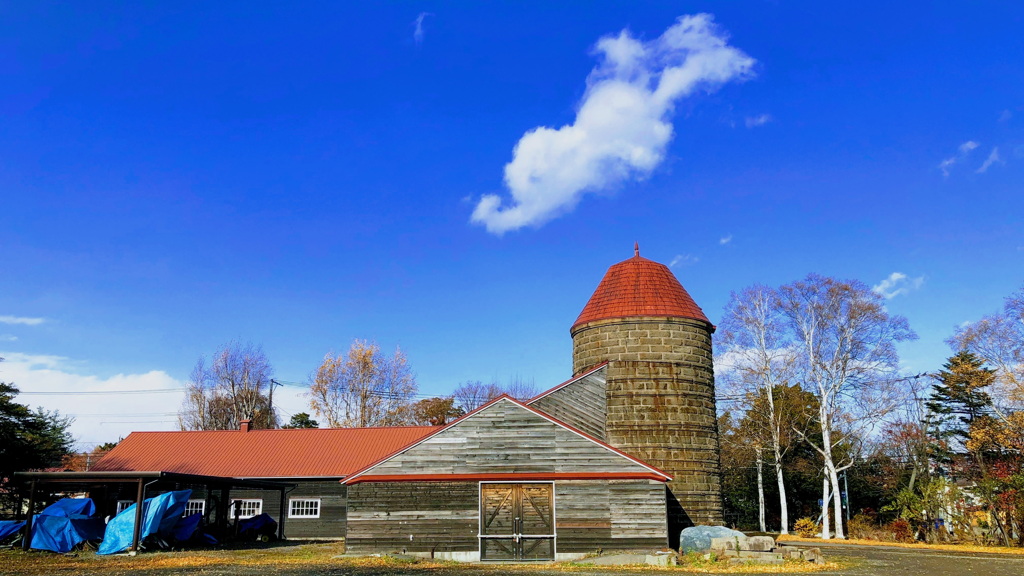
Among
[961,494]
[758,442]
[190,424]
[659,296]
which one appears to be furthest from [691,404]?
[190,424]

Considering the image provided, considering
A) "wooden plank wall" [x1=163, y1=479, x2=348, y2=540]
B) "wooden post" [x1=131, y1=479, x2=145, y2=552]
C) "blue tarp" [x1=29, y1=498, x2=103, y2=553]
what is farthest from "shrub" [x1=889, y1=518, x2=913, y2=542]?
"blue tarp" [x1=29, y1=498, x2=103, y2=553]

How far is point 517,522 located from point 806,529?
76.4 feet

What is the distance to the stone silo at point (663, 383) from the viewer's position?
2528 centimetres

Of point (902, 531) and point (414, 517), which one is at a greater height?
point (414, 517)

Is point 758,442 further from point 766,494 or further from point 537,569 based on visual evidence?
point 537,569

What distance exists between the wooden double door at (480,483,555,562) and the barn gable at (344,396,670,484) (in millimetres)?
474

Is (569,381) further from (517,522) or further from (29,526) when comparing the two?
(29,526)

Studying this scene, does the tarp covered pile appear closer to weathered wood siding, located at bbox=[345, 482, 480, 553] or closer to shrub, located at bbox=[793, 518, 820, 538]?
weathered wood siding, located at bbox=[345, 482, 480, 553]

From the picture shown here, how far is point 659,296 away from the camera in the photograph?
2742 centimetres

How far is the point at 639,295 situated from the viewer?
1083 inches

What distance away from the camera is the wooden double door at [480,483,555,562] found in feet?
67.1

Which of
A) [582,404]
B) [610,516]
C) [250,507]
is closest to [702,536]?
[610,516]

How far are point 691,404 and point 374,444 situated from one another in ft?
55.9

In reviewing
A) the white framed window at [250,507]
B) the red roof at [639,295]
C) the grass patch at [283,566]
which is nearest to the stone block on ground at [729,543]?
the grass patch at [283,566]
